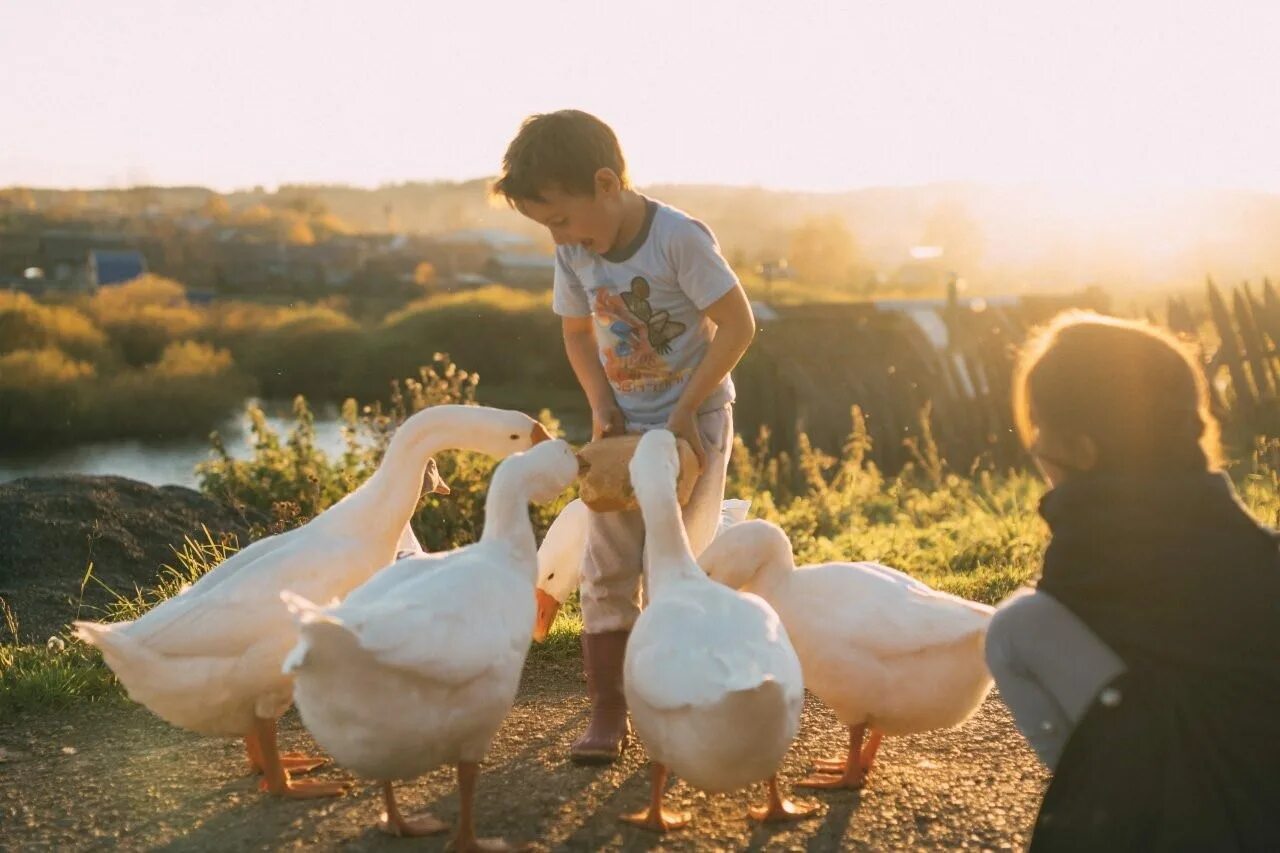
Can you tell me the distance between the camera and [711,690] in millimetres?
3123

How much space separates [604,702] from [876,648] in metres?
1.08

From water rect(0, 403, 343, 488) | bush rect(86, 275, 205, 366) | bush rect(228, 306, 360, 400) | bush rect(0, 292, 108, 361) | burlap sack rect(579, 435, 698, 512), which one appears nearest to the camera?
burlap sack rect(579, 435, 698, 512)

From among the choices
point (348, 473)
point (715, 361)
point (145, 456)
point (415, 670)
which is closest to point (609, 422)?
point (715, 361)

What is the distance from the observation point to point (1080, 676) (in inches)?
113

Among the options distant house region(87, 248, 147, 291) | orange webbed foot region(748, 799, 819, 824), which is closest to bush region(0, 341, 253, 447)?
distant house region(87, 248, 147, 291)

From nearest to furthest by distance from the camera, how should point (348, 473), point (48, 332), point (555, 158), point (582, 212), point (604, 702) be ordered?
point (555, 158) → point (582, 212) → point (604, 702) → point (348, 473) → point (48, 332)

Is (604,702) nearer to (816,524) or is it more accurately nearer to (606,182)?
(606,182)

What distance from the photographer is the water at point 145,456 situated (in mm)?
12758

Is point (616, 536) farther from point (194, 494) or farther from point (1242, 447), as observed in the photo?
point (1242, 447)

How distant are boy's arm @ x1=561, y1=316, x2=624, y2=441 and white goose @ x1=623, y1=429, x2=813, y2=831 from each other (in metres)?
0.96

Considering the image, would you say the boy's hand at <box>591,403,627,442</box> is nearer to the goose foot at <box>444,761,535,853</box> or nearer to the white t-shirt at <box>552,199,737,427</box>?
the white t-shirt at <box>552,199,737,427</box>

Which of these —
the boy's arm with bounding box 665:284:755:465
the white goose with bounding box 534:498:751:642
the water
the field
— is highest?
the boy's arm with bounding box 665:284:755:465

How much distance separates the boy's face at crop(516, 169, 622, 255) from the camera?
4.21 m

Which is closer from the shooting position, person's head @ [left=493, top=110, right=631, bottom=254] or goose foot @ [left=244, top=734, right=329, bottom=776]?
goose foot @ [left=244, top=734, right=329, bottom=776]
